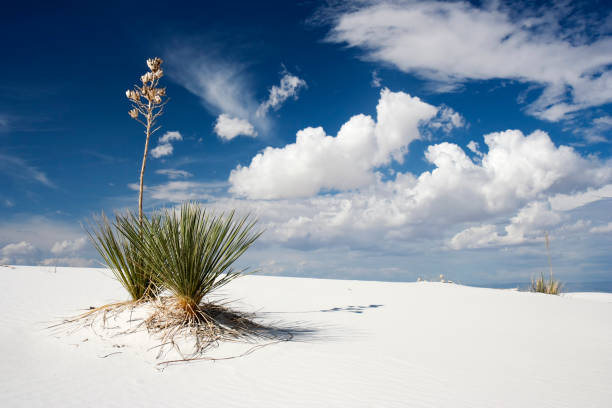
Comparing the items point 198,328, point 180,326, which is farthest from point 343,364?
point 180,326

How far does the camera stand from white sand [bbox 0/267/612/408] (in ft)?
11.2

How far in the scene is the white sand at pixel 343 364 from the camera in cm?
340

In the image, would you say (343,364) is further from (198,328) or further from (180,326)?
(180,326)

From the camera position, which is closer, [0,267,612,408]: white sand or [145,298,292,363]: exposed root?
[0,267,612,408]: white sand

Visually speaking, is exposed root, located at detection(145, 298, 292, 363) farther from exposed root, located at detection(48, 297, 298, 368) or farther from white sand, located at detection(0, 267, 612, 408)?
white sand, located at detection(0, 267, 612, 408)

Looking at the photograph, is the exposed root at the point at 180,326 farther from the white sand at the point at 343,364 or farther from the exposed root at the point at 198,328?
the white sand at the point at 343,364

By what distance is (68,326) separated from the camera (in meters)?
5.55

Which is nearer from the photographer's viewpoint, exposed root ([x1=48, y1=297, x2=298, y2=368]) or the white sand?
the white sand

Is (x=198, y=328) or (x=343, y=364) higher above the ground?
(x=198, y=328)

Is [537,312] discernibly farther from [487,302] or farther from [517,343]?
[517,343]

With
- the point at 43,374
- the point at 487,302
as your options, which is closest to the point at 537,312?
the point at 487,302

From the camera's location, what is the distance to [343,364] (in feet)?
14.0

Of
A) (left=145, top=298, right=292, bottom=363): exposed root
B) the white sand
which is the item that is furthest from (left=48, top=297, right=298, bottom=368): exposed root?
the white sand

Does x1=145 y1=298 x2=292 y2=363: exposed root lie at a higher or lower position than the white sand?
higher
